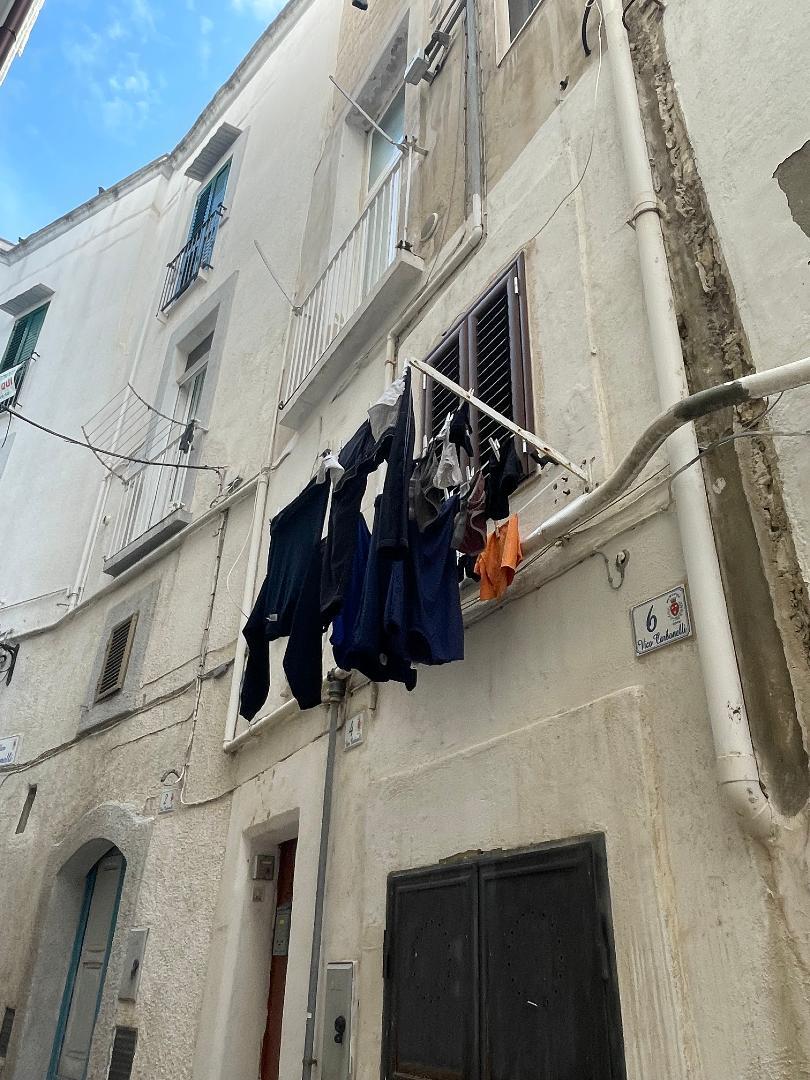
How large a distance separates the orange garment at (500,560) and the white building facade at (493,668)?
0.62 feet

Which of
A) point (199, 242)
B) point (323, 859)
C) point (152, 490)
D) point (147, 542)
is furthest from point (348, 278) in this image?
point (199, 242)

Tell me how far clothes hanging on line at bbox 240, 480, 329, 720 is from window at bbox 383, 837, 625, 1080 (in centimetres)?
152

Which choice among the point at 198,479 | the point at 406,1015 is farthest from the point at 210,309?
the point at 406,1015

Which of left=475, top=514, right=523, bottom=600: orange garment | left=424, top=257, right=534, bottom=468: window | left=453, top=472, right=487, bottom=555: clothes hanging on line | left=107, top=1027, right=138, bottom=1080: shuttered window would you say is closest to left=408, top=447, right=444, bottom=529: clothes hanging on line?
left=453, top=472, right=487, bottom=555: clothes hanging on line

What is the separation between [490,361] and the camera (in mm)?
4562

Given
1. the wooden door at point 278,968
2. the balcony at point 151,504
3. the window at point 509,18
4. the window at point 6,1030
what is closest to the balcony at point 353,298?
the window at point 509,18

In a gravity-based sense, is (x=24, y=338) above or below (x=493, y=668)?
above

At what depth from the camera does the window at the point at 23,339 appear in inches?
577

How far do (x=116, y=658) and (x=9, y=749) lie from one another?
2.19 meters

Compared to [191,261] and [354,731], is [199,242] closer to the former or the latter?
[191,261]

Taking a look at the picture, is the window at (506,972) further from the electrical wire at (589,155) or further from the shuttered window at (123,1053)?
the electrical wire at (589,155)

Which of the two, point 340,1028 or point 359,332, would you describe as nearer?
point 340,1028

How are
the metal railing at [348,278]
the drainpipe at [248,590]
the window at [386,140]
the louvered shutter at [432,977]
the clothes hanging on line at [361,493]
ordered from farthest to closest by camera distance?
the window at [386,140] < the metal railing at [348,278] < the drainpipe at [248,590] < the clothes hanging on line at [361,493] < the louvered shutter at [432,977]

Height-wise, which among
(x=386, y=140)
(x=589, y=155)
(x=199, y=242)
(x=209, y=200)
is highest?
(x=209, y=200)
